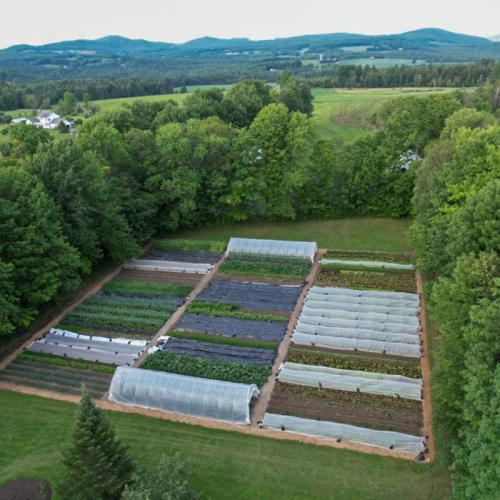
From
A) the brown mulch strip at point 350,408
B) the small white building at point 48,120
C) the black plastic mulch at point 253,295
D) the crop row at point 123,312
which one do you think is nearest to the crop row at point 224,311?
the black plastic mulch at point 253,295

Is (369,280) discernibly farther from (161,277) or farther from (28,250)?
(28,250)

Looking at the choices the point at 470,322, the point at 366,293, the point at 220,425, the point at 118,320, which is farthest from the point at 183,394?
the point at 366,293

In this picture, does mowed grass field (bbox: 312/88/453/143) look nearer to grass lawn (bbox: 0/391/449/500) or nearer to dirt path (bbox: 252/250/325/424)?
dirt path (bbox: 252/250/325/424)

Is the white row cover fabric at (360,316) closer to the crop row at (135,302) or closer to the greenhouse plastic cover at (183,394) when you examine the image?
the greenhouse plastic cover at (183,394)

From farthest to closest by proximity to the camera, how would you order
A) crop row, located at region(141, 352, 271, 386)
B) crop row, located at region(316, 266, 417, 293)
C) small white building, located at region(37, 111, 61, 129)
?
small white building, located at region(37, 111, 61, 129)
crop row, located at region(316, 266, 417, 293)
crop row, located at region(141, 352, 271, 386)

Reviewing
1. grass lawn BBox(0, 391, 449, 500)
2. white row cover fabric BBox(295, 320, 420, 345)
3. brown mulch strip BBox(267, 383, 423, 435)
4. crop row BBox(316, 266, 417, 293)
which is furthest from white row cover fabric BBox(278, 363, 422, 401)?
crop row BBox(316, 266, 417, 293)

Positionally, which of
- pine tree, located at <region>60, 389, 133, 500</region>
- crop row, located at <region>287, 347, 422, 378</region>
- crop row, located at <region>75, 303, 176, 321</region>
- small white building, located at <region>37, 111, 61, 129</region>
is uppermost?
pine tree, located at <region>60, 389, 133, 500</region>
